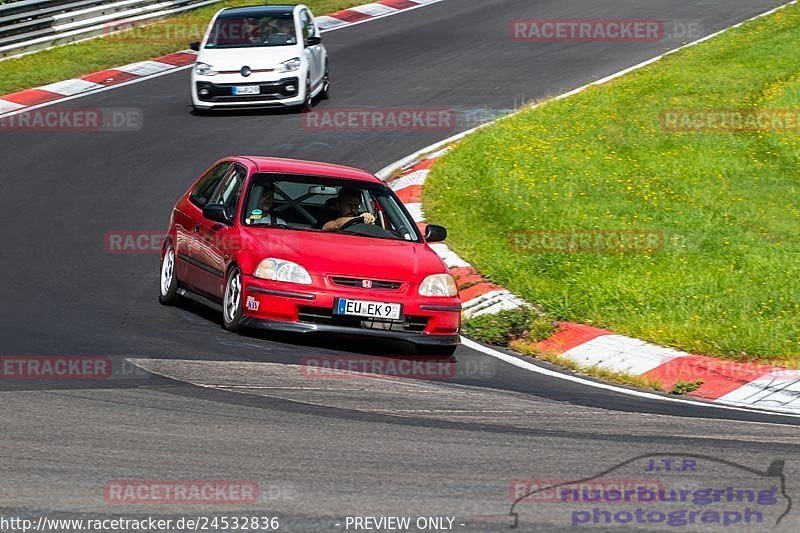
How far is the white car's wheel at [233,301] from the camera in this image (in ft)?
35.3

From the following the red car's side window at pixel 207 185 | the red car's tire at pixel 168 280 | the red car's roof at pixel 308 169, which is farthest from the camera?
the red car's side window at pixel 207 185

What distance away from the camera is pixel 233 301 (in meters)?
10.9

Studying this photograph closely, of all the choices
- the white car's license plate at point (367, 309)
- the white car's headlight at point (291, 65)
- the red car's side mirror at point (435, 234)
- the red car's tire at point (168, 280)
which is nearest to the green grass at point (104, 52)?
the white car's headlight at point (291, 65)

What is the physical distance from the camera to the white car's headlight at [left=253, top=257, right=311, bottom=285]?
34.7ft

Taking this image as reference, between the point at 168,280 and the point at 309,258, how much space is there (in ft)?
6.61

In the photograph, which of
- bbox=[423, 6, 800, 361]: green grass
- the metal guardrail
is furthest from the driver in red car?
the metal guardrail

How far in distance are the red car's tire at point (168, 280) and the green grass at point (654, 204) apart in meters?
2.93

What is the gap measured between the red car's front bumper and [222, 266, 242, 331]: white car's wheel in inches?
3.9

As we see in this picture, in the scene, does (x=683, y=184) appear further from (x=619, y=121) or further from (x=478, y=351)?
(x=478, y=351)

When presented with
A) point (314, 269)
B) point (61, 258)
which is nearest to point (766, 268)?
point (314, 269)

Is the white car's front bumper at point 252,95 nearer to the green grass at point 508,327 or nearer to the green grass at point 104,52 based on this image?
the green grass at point 104,52

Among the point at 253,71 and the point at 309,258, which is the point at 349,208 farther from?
the point at 253,71

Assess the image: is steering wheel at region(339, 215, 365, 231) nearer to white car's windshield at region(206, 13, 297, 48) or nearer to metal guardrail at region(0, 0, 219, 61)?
white car's windshield at region(206, 13, 297, 48)

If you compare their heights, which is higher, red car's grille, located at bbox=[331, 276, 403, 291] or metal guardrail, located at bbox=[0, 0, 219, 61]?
metal guardrail, located at bbox=[0, 0, 219, 61]
